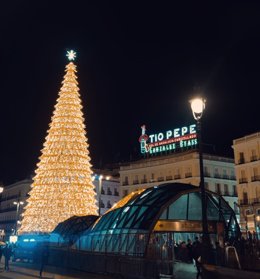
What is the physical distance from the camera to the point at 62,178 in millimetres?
39094

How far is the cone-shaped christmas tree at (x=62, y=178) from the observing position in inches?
1506

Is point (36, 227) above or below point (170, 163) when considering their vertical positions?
below

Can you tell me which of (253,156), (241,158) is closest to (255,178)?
(253,156)

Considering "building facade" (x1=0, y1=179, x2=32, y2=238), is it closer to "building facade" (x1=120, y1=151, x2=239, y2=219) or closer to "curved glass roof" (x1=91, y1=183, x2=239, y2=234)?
"building facade" (x1=120, y1=151, x2=239, y2=219)

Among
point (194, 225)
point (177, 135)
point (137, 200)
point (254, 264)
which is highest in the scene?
point (177, 135)

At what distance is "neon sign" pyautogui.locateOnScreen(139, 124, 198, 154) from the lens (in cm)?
6612

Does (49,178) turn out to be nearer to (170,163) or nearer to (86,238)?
(86,238)

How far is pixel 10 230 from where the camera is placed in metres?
86.8

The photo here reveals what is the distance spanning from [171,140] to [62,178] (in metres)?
34.2

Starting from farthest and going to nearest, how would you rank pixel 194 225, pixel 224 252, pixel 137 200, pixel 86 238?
pixel 86 238, pixel 137 200, pixel 194 225, pixel 224 252

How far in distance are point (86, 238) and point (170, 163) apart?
45.3 meters

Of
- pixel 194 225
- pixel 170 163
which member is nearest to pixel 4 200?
pixel 170 163

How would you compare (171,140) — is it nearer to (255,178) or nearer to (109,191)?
(255,178)

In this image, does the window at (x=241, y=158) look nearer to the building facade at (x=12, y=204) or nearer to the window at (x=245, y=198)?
the window at (x=245, y=198)
